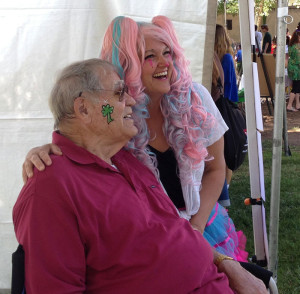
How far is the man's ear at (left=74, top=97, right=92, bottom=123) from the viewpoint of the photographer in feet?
5.08

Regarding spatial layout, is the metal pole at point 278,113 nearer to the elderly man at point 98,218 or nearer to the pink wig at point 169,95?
the pink wig at point 169,95

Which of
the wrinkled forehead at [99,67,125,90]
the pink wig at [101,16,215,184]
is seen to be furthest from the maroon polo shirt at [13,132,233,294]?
the pink wig at [101,16,215,184]

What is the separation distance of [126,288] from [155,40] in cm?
103

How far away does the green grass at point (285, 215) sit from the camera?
3281 mm

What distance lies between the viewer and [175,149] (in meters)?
2.02

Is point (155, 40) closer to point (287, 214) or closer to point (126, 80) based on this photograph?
point (126, 80)

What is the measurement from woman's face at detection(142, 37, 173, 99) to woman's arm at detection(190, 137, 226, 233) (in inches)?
16.0

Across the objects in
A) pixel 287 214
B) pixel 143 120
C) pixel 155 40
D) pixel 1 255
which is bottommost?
pixel 287 214

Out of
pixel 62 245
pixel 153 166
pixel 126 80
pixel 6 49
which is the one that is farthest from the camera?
pixel 6 49

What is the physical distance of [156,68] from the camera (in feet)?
6.18

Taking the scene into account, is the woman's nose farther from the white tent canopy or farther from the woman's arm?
the white tent canopy

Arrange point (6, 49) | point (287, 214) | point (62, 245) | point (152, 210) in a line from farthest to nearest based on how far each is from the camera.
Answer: point (287, 214) → point (6, 49) → point (152, 210) → point (62, 245)

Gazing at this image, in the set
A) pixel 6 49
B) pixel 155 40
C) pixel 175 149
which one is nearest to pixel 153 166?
pixel 175 149

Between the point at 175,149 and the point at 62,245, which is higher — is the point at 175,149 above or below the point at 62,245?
above
